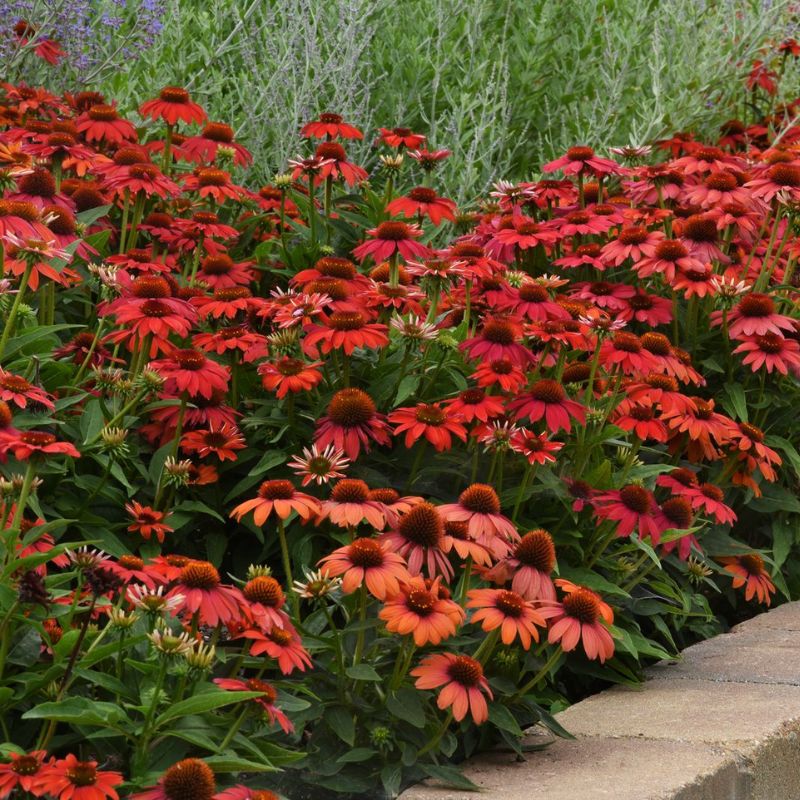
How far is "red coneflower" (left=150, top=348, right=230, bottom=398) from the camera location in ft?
8.61

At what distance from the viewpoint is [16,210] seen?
257 centimetres

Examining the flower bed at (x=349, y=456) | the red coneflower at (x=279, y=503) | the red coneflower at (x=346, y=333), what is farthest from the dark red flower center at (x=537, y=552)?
the red coneflower at (x=346, y=333)

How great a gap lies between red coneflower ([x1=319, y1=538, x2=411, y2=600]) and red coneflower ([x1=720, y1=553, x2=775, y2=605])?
132cm

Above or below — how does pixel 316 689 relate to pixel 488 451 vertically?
below

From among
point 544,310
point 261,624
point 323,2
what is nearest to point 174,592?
point 261,624

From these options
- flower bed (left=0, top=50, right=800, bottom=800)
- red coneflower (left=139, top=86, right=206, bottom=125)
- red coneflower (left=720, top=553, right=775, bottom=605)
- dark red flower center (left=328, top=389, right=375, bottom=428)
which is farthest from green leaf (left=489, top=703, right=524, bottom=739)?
red coneflower (left=139, top=86, right=206, bottom=125)

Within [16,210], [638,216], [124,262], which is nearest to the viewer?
[16,210]

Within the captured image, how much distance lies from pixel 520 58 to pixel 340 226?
2.48m

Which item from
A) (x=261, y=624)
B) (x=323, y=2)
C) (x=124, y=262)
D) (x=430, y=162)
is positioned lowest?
(x=261, y=624)

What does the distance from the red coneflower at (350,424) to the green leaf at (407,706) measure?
0.56m

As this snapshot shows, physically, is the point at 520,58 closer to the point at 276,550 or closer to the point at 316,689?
the point at 276,550

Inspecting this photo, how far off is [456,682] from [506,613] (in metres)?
0.14

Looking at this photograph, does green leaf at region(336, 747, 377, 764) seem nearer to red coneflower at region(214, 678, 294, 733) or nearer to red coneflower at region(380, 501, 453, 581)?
red coneflower at region(214, 678, 294, 733)

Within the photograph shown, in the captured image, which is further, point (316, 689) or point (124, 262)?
point (124, 262)
